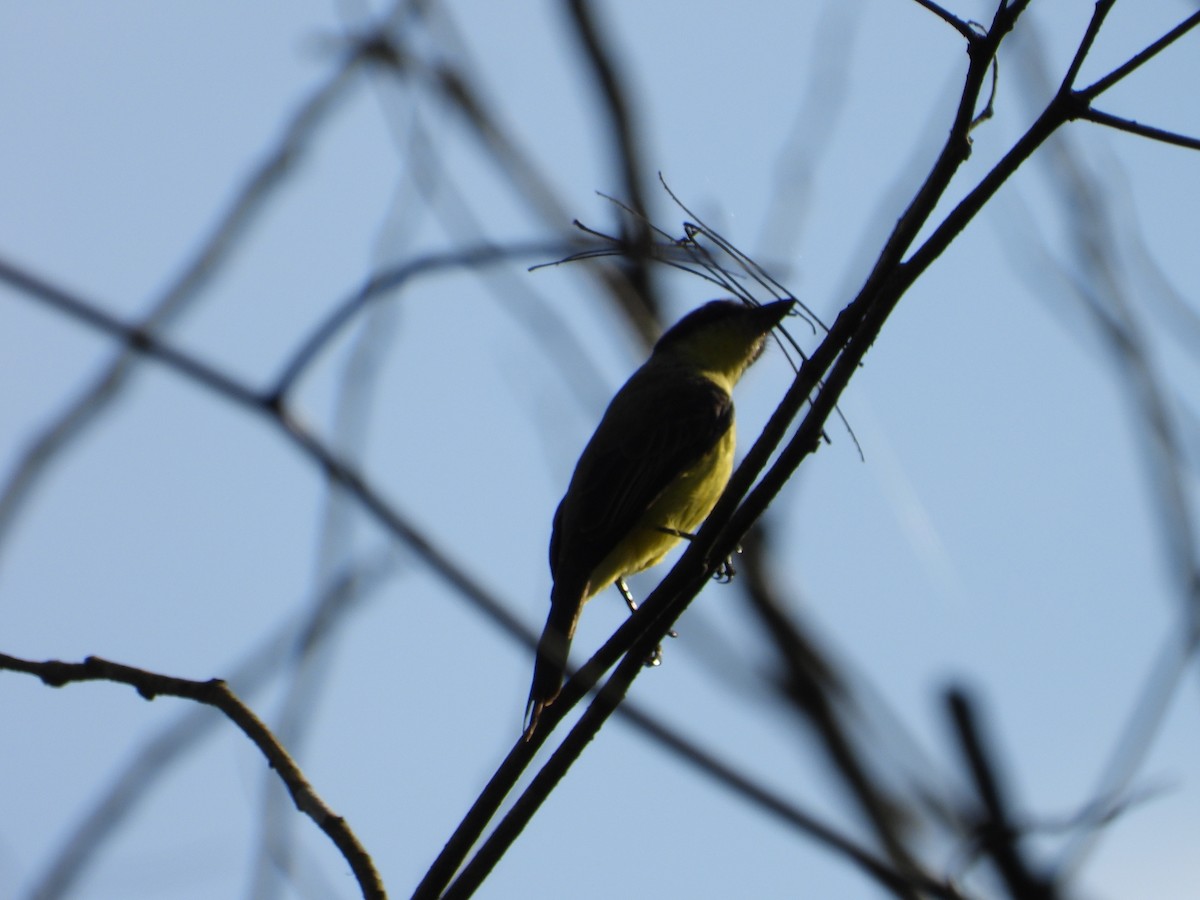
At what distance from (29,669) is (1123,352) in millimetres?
2296

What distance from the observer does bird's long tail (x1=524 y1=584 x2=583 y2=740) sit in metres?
4.13

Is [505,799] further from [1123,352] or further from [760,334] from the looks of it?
[760,334]

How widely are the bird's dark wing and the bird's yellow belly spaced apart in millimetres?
55

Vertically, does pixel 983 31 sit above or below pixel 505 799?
above

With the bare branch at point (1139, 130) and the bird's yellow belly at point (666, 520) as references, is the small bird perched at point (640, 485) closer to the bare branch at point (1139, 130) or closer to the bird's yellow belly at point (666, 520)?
the bird's yellow belly at point (666, 520)

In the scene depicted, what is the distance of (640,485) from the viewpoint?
5516 mm

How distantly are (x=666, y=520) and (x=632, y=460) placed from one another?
276 millimetres

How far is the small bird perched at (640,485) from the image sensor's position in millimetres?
5227

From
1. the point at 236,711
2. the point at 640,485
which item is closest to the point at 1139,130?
the point at 236,711

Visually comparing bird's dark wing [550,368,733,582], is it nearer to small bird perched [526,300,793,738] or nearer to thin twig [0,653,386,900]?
small bird perched [526,300,793,738]

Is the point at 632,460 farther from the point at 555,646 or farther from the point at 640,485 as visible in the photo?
the point at 555,646

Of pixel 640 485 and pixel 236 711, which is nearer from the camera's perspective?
pixel 236 711

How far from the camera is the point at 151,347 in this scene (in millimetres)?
2580

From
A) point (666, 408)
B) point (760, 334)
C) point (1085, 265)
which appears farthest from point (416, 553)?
point (760, 334)
